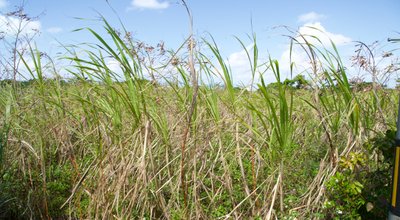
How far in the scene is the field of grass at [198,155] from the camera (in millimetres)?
2148

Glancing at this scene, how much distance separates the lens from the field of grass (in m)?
2.15

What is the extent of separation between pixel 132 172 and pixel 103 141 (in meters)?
0.34

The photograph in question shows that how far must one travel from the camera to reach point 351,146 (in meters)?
2.23

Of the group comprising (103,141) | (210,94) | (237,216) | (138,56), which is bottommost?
(237,216)

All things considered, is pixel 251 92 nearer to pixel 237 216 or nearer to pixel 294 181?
pixel 294 181

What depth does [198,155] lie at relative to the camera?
Answer: 7.71ft

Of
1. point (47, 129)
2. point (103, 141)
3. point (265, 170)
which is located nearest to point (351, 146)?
point (265, 170)

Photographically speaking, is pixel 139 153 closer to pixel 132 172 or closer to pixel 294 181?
pixel 132 172

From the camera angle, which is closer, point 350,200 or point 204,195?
point 350,200

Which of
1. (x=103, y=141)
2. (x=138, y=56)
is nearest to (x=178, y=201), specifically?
(x=103, y=141)

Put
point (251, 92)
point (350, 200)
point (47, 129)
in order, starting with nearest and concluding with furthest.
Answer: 1. point (350, 200)
2. point (251, 92)
3. point (47, 129)

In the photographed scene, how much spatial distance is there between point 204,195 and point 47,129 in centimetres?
120

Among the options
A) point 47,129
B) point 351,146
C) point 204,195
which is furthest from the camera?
point 47,129

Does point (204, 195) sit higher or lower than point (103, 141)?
lower
